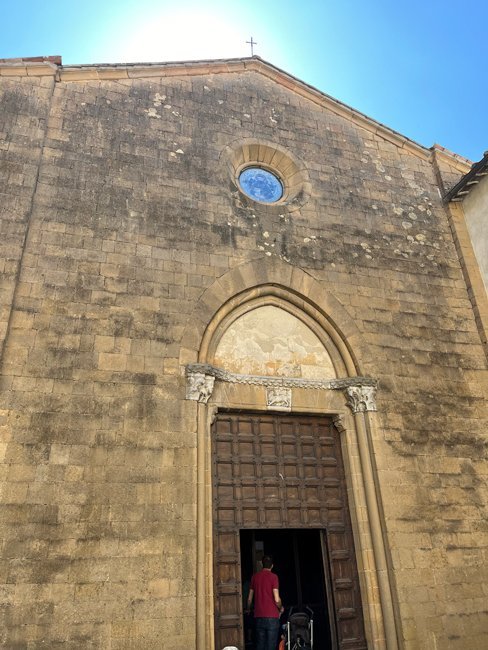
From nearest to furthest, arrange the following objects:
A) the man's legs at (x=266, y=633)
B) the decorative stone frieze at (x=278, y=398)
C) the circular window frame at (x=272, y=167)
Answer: the man's legs at (x=266, y=633)
the decorative stone frieze at (x=278, y=398)
the circular window frame at (x=272, y=167)

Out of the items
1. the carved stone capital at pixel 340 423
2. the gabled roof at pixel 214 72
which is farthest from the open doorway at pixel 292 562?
the gabled roof at pixel 214 72

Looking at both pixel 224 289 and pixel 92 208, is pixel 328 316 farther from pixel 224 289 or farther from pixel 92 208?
pixel 92 208

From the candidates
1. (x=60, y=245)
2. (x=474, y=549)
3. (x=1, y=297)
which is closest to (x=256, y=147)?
(x=60, y=245)

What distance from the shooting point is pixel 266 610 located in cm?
679

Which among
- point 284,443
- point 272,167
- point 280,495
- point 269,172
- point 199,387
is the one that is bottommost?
point 280,495

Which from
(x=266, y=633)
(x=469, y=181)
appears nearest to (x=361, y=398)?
(x=266, y=633)

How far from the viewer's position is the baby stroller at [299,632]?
6949 mm

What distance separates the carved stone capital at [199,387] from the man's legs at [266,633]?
2.97 meters

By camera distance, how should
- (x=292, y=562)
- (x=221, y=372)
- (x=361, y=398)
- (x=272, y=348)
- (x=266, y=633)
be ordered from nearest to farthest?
1. (x=266, y=633)
2. (x=221, y=372)
3. (x=361, y=398)
4. (x=272, y=348)
5. (x=292, y=562)

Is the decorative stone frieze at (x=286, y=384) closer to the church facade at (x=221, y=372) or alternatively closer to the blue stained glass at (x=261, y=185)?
the church facade at (x=221, y=372)

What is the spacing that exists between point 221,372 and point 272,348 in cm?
112

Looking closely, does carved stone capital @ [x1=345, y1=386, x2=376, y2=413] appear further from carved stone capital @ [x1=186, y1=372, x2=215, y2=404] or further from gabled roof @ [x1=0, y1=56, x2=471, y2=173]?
gabled roof @ [x1=0, y1=56, x2=471, y2=173]

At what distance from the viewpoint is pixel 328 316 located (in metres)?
8.74

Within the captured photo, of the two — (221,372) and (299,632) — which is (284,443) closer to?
(221,372)
